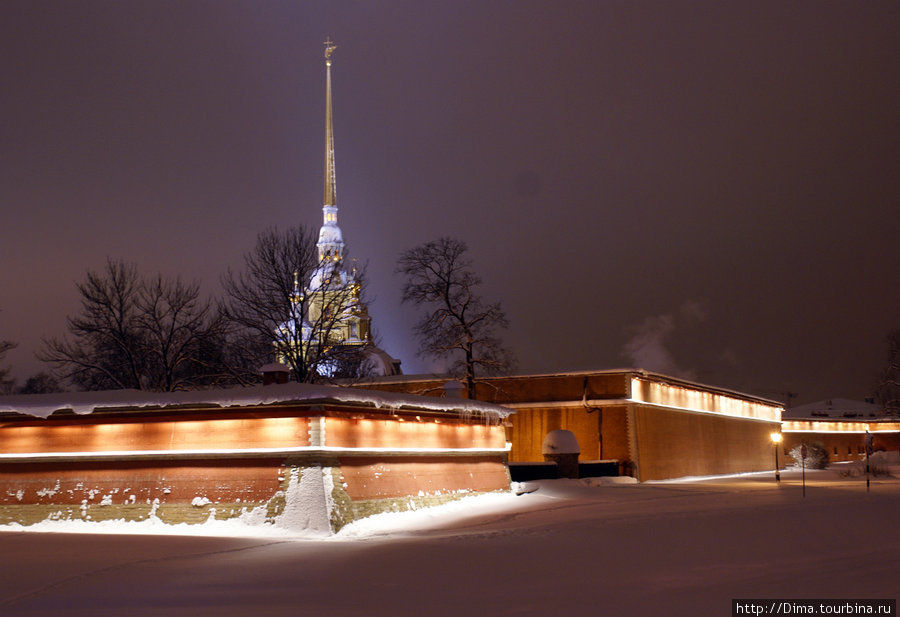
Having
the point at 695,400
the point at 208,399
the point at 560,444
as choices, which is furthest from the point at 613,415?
the point at 208,399

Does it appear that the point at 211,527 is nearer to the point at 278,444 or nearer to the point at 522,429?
the point at 278,444

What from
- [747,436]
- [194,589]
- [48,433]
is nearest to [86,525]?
[48,433]

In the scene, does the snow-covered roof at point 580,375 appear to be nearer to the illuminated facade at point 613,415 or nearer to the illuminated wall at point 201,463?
the illuminated facade at point 613,415

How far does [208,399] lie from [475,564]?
841cm

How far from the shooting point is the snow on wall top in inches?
779

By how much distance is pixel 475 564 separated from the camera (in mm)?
14844

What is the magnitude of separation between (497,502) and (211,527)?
9657 mm

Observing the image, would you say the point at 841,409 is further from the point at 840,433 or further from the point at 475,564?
the point at 475,564

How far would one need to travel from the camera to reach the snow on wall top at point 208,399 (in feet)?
64.9

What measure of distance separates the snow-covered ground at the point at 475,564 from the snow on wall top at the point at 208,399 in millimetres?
2768

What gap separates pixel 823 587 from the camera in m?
Answer: 12.3

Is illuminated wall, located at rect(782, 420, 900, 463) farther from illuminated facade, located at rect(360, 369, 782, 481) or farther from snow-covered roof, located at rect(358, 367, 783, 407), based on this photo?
illuminated facade, located at rect(360, 369, 782, 481)

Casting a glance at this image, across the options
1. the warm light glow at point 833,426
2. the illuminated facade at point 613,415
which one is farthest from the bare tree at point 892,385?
the illuminated facade at point 613,415

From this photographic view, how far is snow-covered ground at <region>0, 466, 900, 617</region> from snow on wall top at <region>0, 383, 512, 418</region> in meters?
2.77
